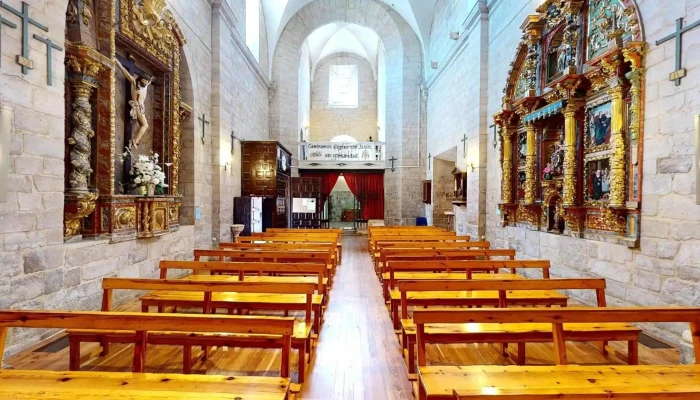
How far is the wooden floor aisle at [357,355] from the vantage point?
2.49 metres

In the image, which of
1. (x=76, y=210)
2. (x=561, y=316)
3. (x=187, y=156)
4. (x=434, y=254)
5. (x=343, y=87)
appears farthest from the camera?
(x=343, y=87)

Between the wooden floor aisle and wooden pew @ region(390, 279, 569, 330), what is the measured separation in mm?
355

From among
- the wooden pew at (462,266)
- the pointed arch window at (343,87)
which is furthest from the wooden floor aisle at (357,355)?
the pointed arch window at (343,87)

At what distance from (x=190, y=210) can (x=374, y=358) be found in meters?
4.90

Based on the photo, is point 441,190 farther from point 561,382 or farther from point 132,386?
point 132,386

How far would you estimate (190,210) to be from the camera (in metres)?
6.73

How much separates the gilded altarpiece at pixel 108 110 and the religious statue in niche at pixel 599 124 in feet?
18.5

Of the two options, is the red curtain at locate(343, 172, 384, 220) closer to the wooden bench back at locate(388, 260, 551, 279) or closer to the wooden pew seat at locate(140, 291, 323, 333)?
the wooden bench back at locate(388, 260, 551, 279)

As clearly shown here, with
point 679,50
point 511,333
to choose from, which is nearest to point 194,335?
point 511,333

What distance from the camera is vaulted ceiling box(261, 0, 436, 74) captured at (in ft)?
39.7

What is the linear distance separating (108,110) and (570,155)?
5685 millimetres

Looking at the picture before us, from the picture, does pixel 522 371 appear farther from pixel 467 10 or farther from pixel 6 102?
pixel 467 10

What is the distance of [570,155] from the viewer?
5.02m

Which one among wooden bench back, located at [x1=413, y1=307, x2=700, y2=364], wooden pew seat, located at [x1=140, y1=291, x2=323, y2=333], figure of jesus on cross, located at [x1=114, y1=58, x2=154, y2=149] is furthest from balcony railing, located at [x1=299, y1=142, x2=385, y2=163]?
wooden bench back, located at [x1=413, y1=307, x2=700, y2=364]
